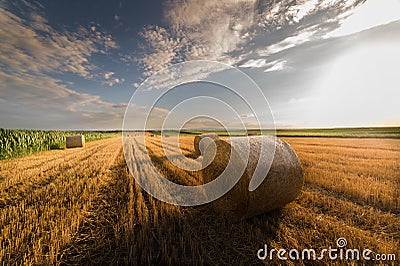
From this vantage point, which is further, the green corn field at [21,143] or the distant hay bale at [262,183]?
the green corn field at [21,143]

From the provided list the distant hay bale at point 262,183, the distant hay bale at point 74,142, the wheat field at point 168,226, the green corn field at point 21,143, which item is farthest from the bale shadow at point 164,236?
the distant hay bale at point 74,142

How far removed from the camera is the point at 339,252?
285 cm

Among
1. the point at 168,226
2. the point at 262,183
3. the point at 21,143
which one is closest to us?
the point at 168,226

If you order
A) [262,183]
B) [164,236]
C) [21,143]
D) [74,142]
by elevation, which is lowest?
[164,236]

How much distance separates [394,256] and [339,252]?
0.68 m

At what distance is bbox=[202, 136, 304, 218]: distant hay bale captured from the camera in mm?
3742

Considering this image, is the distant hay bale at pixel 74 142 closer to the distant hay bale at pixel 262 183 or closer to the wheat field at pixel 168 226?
the wheat field at pixel 168 226

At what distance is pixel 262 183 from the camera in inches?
148

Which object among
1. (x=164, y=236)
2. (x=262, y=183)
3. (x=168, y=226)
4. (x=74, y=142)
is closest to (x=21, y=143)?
(x=74, y=142)

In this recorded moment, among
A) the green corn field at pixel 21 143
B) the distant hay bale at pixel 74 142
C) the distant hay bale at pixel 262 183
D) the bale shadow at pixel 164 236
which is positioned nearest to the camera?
the bale shadow at pixel 164 236

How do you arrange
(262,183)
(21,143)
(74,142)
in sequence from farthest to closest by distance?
(74,142) → (21,143) → (262,183)

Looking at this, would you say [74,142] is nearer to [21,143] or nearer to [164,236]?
[21,143]

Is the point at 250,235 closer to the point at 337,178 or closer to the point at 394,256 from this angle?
the point at 394,256

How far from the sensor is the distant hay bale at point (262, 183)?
374 centimetres
